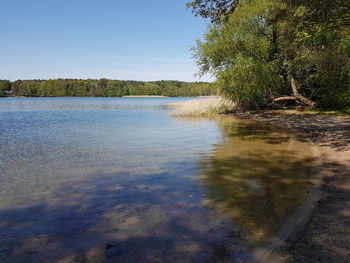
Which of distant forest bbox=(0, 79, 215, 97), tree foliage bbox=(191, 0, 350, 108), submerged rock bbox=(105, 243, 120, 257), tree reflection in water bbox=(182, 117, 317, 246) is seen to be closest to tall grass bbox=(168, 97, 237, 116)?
tree foliage bbox=(191, 0, 350, 108)

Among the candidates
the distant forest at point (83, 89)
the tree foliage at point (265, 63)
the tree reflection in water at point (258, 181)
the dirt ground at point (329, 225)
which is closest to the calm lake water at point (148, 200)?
the tree reflection in water at point (258, 181)

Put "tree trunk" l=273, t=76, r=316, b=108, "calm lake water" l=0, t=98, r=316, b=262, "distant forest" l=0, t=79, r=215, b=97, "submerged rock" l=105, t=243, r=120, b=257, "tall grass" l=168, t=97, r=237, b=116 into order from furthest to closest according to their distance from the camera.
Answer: "distant forest" l=0, t=79, r=215, b=97 < "tall grass" l=168, t=97, r=237, b=116 < "tree trunk" l=273, t=76, r=316, b=108 < "calm lake water" l=0, t=98, r=316, b=262 < "submerged rock" l=105, t=243, r=120, b=257

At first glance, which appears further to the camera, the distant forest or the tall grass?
the distant forest

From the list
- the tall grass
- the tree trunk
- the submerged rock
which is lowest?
the submerged rock

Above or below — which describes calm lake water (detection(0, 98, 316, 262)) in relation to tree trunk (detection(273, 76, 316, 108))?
below

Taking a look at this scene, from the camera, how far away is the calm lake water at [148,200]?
3.85 m

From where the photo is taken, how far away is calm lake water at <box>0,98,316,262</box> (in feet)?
12.6

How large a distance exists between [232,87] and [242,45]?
402cm

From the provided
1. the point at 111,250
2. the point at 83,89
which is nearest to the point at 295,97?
the point at 111,250

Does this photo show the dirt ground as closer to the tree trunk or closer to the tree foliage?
the tree foliage

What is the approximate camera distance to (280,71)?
25.2m

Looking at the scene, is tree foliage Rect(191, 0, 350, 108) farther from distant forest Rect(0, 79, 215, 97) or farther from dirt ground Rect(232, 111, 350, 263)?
distant forest Rect(0, 79, 215, 97)

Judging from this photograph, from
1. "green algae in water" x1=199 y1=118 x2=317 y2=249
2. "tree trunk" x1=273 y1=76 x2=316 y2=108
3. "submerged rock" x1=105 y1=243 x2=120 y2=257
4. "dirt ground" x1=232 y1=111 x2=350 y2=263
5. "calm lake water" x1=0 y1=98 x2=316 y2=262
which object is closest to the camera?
"dirt ground" x1=232 y1=111 x2=350 y2=263

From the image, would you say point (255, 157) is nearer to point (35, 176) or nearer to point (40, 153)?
point (35, 176)
